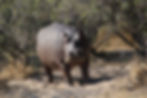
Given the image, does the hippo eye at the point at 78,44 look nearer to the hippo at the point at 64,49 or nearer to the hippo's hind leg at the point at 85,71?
the hippo at the point at 64,49

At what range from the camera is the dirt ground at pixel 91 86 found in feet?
23.6

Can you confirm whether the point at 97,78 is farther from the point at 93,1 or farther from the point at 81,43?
the point at 93,1

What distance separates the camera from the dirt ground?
283 inches

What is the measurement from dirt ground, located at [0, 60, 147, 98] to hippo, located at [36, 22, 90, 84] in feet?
1.92

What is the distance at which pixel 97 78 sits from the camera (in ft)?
34.1

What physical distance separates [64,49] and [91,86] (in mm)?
1386

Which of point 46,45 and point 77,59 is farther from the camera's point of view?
point 46,45

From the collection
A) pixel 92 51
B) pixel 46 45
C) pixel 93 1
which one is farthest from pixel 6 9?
pixel 92 51

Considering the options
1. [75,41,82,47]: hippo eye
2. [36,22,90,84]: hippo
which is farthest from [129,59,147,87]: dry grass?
[75,41,82,47]: hippo eye

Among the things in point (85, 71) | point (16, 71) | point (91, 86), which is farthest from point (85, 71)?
point (16, 71)

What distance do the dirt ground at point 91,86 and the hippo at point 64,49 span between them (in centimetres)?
58

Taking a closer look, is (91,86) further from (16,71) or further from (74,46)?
(16,71)

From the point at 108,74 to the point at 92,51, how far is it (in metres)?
1.79

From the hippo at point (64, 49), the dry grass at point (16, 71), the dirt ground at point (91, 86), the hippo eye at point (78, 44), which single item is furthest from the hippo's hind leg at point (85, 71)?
the dry grass at point (16, 71)
